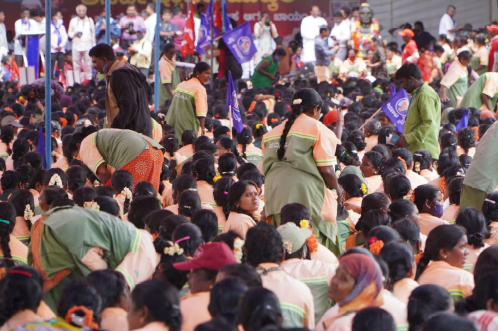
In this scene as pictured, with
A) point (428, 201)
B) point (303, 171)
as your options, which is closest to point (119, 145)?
point (303, 171)

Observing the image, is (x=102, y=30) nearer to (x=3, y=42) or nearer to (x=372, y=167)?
(x=3, y=42)

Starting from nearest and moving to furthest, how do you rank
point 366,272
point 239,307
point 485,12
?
1. point 239,307
2. point 366,272
3. point 485,12

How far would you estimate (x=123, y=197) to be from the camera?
6055mm

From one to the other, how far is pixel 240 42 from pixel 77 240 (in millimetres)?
10521

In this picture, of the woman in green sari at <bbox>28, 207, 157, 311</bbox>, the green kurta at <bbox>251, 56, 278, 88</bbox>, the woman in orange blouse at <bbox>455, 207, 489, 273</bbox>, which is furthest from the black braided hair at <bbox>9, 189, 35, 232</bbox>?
the green kurta at <bbox>251, 56, 278, 88</bbox>

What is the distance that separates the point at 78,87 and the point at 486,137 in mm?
11624

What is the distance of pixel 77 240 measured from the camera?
4094mm

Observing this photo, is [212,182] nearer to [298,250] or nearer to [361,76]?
[298,250]

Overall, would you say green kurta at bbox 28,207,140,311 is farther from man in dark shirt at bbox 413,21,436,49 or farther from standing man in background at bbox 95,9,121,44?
man in dark shirt at bbox 413,21,436,49

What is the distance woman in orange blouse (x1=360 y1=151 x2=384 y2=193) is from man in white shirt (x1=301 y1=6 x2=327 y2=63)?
12.5 m

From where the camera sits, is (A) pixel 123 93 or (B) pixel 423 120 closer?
(A) pixel 123 93

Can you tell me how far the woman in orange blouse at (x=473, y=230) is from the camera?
16.3 feet

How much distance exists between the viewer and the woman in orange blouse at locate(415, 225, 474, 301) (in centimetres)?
429

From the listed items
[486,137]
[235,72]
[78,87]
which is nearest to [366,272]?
[486,137]
